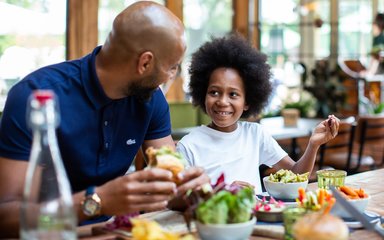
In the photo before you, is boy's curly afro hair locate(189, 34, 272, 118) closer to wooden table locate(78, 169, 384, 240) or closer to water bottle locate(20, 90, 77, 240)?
wooden table locate(78, 169, 384, 240)

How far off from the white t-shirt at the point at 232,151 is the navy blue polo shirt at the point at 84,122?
0.41 metres

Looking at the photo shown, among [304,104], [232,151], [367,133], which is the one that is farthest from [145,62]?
[304,104]

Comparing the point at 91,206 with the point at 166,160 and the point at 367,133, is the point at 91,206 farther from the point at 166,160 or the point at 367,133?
the point at 367,133

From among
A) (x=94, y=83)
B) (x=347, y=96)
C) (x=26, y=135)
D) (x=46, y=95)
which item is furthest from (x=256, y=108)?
(x=347, y=96)

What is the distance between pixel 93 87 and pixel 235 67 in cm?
78

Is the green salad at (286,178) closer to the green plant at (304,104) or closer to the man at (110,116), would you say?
the man at (110,116)

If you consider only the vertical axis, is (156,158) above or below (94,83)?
below

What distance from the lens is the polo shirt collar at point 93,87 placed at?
1911 millimetres

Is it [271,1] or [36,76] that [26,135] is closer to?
[36,76]

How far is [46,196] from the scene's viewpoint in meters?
1.27

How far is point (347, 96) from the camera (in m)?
7.09

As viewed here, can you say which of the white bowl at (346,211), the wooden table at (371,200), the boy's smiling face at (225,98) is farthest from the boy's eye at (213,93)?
the white bowl at (346,211)

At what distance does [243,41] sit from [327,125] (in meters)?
0.55

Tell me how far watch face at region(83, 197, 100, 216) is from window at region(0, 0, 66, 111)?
3.64 metres
